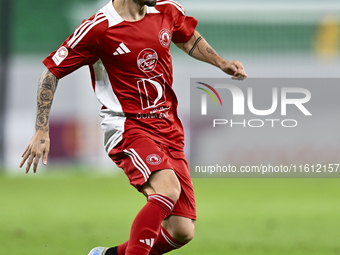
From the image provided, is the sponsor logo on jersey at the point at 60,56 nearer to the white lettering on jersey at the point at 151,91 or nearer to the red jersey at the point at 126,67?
the red jersey at the point at 126,67

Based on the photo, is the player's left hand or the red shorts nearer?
the red shorts

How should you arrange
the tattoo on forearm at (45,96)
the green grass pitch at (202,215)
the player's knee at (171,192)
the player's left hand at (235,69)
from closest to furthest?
the player's knee at (171,192), the tattoo on forearm at (45,96), the player's left hand at (235,69), the green grass pitch at (202,215)

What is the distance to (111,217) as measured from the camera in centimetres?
622

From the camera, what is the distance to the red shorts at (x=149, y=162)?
289 centimetres

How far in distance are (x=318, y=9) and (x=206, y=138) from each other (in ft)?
12.8

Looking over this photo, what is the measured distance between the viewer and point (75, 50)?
9.98ft

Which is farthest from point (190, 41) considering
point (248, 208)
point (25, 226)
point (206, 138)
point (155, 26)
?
→ point (206, 138)

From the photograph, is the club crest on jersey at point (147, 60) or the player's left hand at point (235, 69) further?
the player's left hand at point (235, 69)

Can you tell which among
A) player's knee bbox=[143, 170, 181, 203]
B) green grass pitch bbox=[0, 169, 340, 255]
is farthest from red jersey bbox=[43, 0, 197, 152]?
green grass pitch bbox=[0, 169, 340, 255]

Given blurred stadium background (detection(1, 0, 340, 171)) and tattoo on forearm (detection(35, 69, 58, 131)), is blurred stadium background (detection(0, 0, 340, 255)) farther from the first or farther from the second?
tattoo on forearm (detection(35, 69, 58, 131))

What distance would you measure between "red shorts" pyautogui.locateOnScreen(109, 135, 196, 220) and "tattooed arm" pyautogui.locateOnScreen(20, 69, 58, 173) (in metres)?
0.44

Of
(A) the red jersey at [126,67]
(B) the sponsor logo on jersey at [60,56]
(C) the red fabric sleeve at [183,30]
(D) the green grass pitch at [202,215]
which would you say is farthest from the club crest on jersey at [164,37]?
(D) the green grass pitch at [202,215]

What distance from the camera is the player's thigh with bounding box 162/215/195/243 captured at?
3.14 m

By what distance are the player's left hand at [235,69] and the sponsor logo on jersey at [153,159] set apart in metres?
0.84
